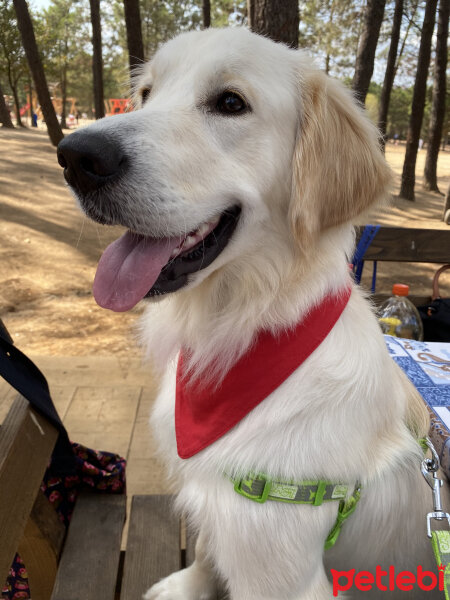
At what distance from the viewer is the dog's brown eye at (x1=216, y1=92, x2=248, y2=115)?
1.43 metres

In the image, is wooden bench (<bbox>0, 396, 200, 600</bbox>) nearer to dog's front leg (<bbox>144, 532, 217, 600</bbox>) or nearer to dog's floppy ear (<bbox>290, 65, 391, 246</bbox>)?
dog's front leg (<bbox>144, 532, 217, 600</bbox>)

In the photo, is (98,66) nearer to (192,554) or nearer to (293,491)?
(192,554)

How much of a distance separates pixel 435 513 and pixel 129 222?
3.91 feet

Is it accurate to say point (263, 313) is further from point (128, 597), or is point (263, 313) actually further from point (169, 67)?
point (128, 597)

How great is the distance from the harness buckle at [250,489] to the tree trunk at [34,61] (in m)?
12.8

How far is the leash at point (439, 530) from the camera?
1.22m

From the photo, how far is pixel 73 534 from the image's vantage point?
5.86 ft

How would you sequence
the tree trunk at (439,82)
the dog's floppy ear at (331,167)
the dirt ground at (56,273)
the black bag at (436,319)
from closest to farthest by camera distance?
the dog's floppy ear at (331,167), the black bag at (436,319), the dirt ground at (56,273), the tree trunk at (439,82)

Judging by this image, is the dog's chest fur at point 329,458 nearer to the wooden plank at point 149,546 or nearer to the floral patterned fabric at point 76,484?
the wooden plank at point 149,546

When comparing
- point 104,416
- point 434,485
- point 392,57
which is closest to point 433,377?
point 434,485

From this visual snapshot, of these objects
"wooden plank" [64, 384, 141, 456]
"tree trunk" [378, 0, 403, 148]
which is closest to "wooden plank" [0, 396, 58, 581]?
"wooden plank" [64, 384, 141, 456]

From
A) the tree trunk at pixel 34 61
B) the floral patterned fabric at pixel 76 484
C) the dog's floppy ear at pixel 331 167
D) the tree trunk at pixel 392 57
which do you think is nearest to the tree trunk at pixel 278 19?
the dog's floppy ear at pixel 331 167

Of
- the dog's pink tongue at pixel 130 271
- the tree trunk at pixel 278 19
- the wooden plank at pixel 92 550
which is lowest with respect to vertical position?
the wooden plank at pixel 92 550

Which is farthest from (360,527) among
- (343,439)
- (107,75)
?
(107,75)
